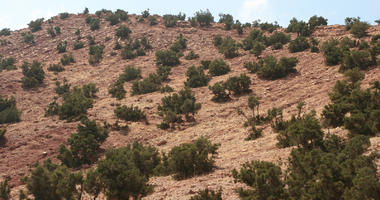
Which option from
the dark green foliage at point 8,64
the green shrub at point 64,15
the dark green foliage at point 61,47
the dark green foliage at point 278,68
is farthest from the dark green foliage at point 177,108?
the green shrub at point 64,15

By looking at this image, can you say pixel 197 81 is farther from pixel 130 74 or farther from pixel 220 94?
pixel 130 74

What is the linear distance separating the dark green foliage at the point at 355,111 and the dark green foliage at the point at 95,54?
32.1 metres

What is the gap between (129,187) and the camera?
1053 centimetres

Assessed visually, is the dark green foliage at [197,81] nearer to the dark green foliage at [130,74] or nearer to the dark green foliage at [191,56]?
the dark green foliage at [130,74]

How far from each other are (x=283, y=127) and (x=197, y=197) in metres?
8.39

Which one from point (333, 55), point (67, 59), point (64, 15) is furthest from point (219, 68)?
point (64, 15)

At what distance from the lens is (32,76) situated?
118ft

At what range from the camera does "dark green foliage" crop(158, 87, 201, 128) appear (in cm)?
2238

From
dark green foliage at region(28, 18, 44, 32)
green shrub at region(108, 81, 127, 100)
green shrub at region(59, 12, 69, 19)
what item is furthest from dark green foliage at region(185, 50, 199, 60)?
green shrub at region(59, 12, 69, 19)

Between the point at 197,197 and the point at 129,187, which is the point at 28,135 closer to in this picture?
the point at 129,187

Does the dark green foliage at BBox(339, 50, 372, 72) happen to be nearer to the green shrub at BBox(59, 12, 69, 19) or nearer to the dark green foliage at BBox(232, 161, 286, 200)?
the dark green foliage at BBox(232, 161, 286, 200)

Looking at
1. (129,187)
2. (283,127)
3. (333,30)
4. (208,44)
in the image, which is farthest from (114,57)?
(129,187)

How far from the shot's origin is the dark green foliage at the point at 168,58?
38.2 metres

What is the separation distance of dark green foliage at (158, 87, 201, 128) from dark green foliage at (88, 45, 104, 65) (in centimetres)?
1996
